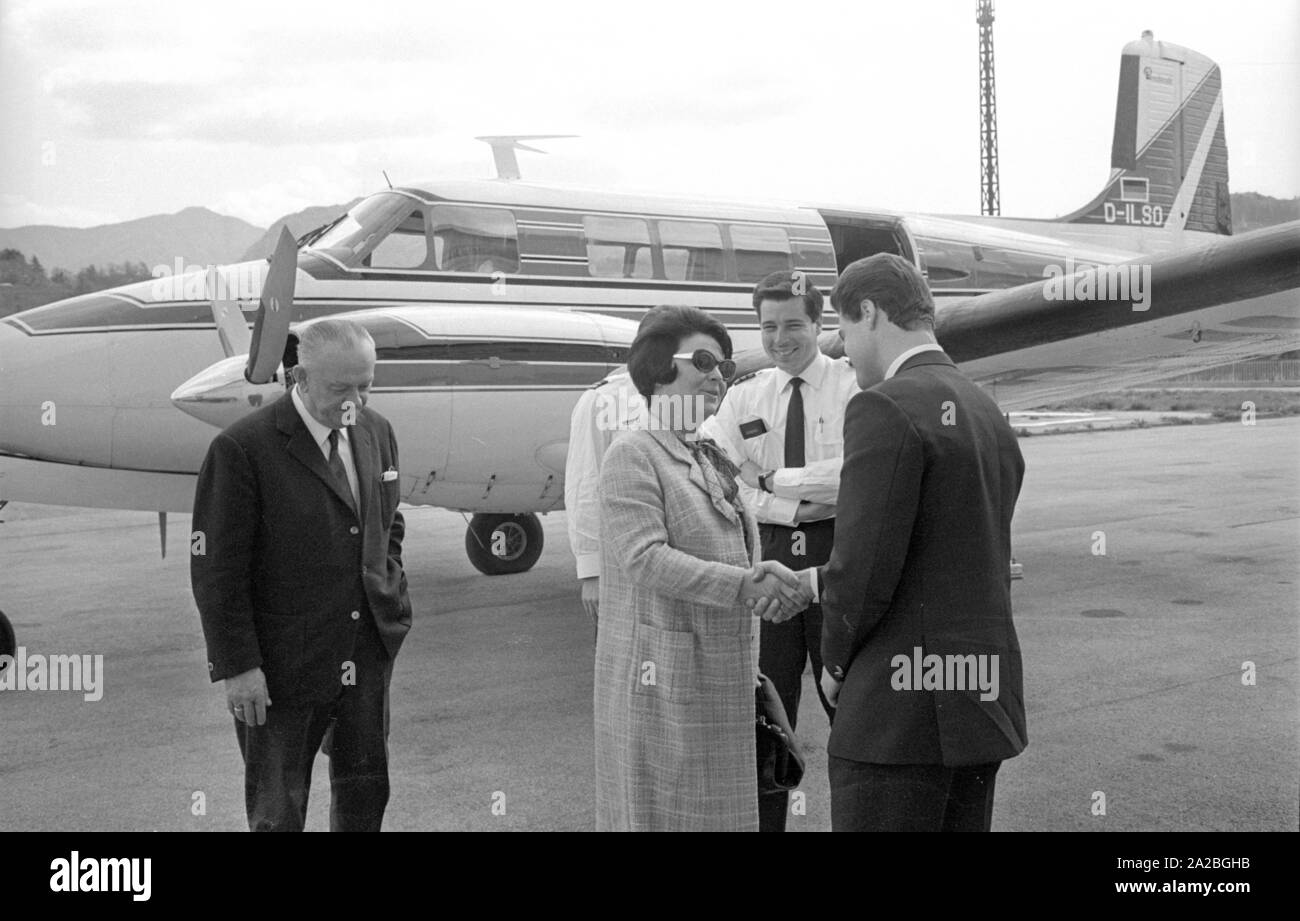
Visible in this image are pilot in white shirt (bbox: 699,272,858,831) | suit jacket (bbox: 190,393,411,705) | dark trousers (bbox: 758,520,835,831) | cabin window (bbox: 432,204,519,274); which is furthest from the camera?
cabin window (bbox: 432,204,519,274)

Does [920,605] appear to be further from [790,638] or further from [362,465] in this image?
[362,465]

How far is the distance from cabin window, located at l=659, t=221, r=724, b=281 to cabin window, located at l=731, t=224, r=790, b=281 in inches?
6.1

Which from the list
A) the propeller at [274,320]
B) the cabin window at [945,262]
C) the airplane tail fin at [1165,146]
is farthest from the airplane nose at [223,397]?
the airplane tail fin at [1165,146]

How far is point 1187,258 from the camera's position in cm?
555

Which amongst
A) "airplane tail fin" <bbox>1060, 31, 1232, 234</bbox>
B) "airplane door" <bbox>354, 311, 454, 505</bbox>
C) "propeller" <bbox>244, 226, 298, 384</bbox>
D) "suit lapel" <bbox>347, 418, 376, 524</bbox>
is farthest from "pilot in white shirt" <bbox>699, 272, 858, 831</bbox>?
"airplane tail fin" <bbox>1060, 31, 1232, 234</bbox>

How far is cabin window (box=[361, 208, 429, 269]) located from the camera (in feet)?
24.1

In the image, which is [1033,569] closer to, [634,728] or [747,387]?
[747,387]

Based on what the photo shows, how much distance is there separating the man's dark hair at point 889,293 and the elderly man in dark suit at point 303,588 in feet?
4.46

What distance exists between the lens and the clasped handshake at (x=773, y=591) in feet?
8.95

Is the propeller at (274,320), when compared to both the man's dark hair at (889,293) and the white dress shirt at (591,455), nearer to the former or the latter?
the white dress shirt at (591,455)

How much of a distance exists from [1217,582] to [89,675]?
311 inches

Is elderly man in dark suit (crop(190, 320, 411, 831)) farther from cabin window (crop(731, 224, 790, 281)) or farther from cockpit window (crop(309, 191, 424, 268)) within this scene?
cabin window (crop(731, 224, 790, 281))

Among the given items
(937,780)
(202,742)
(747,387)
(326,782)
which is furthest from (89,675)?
(937,780)
